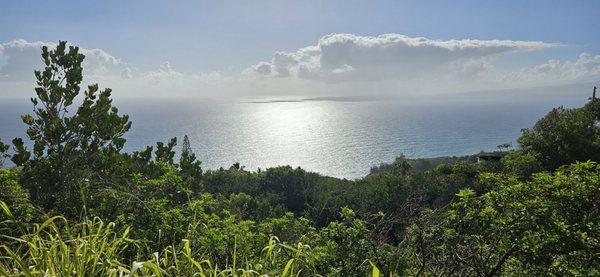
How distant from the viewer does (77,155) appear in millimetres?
9438

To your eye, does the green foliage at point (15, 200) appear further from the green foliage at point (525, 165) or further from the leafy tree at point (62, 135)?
the green foliage at point (525, 165)

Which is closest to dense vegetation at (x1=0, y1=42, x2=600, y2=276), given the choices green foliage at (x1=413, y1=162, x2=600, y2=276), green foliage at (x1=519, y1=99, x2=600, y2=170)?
green foliage at (x1=413, y1=162, x2=600, y2=276)

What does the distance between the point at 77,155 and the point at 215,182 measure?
35.1 metres

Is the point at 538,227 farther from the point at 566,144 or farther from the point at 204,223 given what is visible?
the point at 566,144

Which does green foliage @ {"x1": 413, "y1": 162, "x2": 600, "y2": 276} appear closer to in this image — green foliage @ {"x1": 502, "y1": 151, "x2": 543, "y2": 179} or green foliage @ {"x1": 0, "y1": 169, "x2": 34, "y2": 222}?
green foliage @ {"x1": 0, "y1": 169, "x2": 34, "y2": 222}

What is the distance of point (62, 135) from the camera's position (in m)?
9.24

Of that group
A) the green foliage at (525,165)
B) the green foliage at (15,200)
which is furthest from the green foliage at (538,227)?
the green foliage at (525,165)

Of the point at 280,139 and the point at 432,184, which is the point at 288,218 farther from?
the point at 280,139

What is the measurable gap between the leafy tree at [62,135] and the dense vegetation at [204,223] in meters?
0.03

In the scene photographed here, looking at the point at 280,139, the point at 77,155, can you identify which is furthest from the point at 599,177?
the point at 280,139

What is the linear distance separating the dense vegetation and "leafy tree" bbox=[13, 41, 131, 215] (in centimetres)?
3

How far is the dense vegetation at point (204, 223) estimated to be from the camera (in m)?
2.91

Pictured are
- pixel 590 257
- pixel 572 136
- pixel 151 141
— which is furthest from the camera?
pixel 151 141

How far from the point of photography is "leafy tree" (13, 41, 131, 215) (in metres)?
9.04
